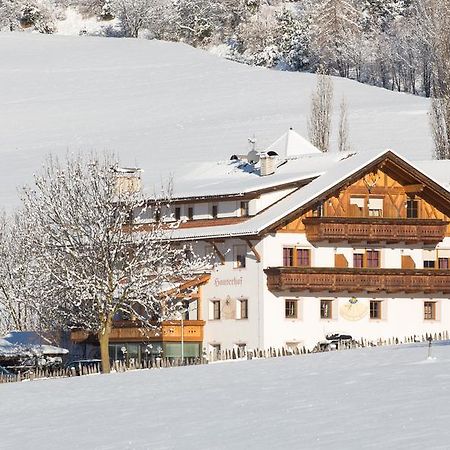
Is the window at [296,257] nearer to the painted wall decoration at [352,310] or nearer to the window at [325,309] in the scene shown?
the window at [325,309]

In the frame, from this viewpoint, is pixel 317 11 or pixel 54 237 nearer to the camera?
pixel 54 237

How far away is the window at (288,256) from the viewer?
251 feet

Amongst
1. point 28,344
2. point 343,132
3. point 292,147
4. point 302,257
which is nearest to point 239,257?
point 302,257

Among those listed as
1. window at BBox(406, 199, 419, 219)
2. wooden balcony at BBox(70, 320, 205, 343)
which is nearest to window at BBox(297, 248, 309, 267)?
wooden balcony at BBox(70, 320, 205, 343)

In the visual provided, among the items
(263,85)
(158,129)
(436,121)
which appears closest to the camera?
(436,121)

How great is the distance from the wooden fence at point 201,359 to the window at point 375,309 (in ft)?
9.33

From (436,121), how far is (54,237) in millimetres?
46284

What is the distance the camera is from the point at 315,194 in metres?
74.6

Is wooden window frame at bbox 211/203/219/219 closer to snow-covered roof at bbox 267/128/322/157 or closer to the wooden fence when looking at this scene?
the wooden fence

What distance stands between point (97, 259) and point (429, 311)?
18533mm

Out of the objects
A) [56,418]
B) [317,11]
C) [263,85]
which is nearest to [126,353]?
[56,418]

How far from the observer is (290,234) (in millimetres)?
76562

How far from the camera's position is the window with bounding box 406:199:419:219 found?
79750 mm

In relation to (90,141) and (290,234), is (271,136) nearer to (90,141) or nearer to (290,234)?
(90,141)
